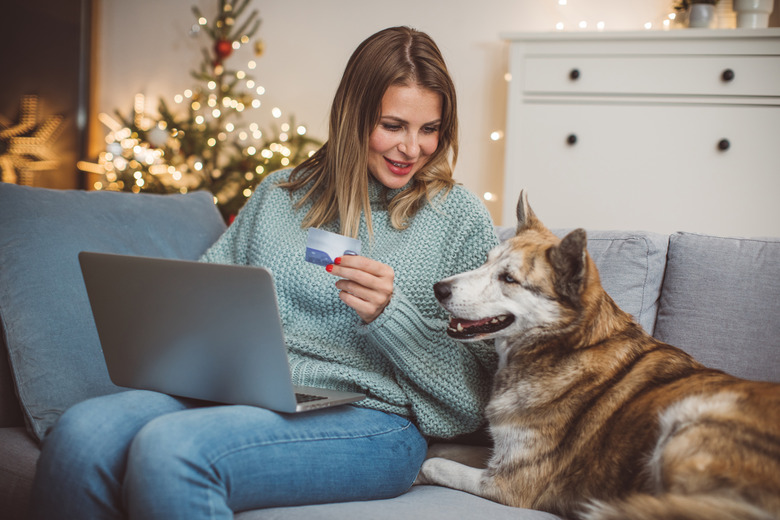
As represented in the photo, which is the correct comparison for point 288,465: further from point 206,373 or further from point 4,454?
point 4,454

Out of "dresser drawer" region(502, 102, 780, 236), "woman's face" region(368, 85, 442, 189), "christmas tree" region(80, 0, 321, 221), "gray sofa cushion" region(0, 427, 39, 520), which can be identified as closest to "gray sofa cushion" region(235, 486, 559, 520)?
"gray sofa cushion" region(0, 427, 39, 520)

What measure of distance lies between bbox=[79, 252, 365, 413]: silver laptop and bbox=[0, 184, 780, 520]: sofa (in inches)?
10.8

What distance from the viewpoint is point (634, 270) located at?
1.69 meters

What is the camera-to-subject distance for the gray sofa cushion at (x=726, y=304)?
1490 mm

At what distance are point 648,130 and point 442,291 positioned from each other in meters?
2.35

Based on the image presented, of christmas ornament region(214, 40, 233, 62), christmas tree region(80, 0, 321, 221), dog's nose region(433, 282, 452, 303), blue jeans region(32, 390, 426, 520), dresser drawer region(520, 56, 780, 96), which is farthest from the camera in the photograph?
christmas ornament region(214, 40, 233, 62)

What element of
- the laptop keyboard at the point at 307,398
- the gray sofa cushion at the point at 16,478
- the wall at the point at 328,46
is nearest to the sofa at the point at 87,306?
the gray sofa cushion at the point at 16,478

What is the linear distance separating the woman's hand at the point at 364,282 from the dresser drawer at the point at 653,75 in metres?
2.45

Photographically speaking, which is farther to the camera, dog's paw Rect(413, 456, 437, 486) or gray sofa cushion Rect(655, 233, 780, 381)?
gray sofa cushion Rect(655, 233, 780, 381)

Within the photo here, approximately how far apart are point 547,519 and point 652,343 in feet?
1.42

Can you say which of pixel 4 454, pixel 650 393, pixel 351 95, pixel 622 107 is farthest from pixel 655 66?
pixel 4 454

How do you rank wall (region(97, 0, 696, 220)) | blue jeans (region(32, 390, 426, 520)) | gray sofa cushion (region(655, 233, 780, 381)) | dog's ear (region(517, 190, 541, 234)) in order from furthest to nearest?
wall (region(97, 0, 696, 220))
dog's ear (region(517, 190, 541, 234))
gray sofa cushion (region(655, 233, 780, 381))
blue jeans (region(32, 390, 426, 520))

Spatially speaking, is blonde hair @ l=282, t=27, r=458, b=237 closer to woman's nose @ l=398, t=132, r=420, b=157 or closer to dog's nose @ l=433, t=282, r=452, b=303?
woman's nose @ l=398, t=132, r=420, b=157

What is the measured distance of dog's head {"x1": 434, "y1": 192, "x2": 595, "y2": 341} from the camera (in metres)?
1.34
